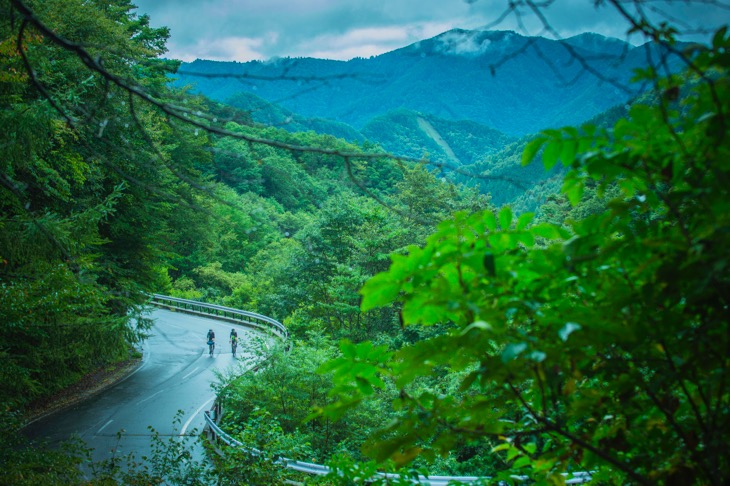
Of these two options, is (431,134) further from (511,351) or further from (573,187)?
(511,351)

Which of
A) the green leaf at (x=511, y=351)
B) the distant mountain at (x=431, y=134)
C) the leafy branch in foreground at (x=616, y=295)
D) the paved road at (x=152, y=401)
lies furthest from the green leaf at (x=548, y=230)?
the distant mountain at (x=431, y=134)

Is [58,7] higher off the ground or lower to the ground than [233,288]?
higher

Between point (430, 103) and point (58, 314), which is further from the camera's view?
point (430, 103)

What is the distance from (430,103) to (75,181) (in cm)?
6450

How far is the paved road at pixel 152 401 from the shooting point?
1319 centimetres

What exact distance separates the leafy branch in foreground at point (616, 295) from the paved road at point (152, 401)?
932cm

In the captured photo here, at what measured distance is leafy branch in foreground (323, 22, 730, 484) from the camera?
1.34 metres

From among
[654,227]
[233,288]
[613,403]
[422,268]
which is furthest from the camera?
[233,288]

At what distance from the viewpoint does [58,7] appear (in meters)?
15.5

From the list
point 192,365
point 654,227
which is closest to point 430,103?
point 192,365

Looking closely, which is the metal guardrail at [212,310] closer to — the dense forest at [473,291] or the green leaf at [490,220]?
the dense forest at [473,291]

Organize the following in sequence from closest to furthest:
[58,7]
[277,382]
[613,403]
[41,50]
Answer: [613,403] → [277,382] → [41,50] → [58,7]

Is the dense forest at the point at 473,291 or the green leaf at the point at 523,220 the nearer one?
the dense forest at the point at 473,291

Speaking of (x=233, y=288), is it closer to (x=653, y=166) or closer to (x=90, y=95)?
(x=90, y=95)
